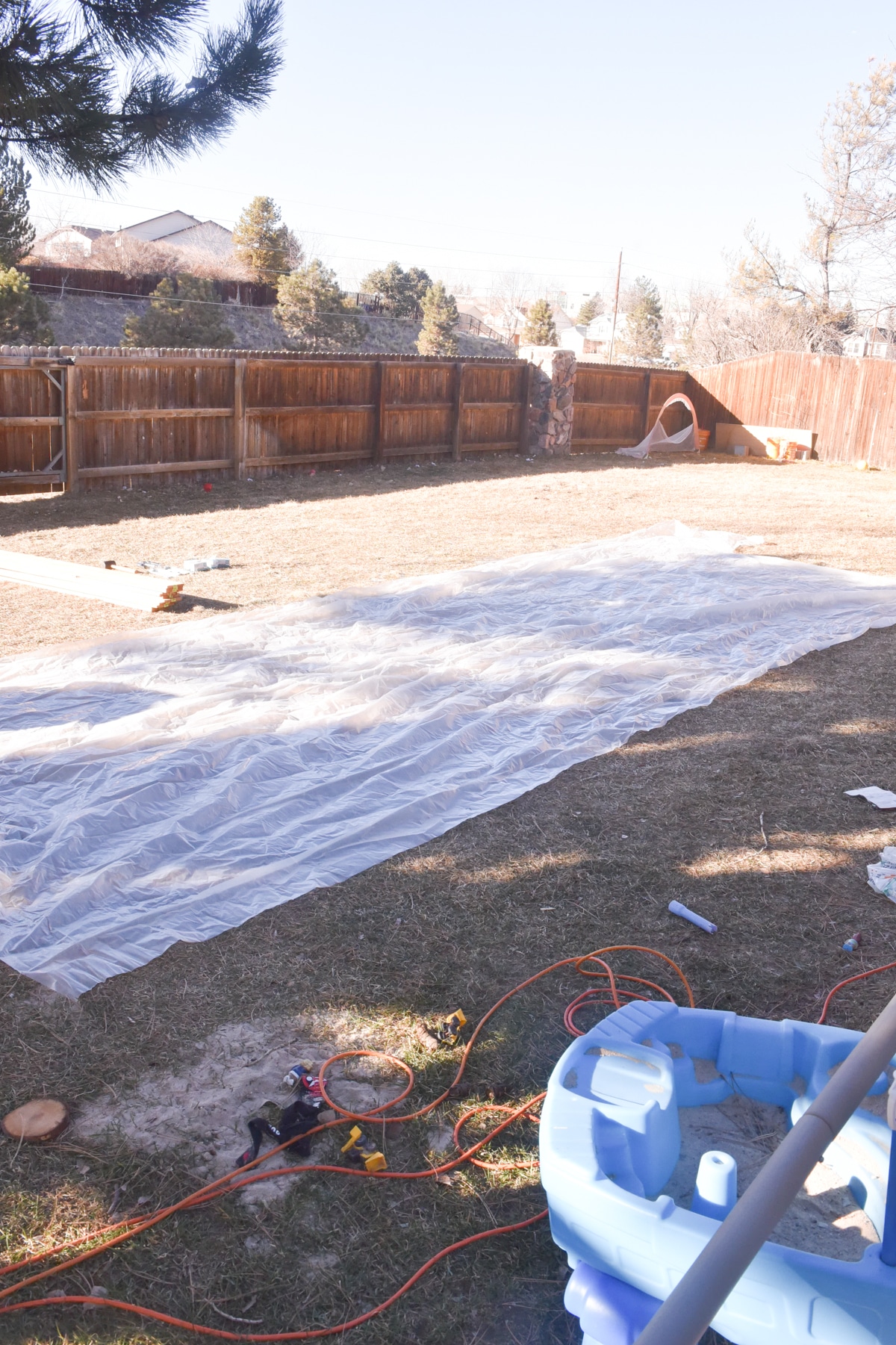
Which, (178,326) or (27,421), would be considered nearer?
(27,421)

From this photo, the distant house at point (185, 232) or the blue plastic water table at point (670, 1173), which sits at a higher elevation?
the distant house at point (185, 232)

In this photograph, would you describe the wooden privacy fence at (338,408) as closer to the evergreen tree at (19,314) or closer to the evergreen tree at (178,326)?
the evergreen tree at (19,314)

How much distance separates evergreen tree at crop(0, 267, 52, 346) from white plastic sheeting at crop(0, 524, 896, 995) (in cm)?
1897

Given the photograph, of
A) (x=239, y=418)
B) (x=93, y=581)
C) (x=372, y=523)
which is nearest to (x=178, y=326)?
(x=239, y=418)

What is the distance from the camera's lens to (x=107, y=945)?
303 cm

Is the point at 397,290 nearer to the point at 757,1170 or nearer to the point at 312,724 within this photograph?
the point at 312,724

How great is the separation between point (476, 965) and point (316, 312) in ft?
110

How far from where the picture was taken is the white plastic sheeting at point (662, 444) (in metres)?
18.2

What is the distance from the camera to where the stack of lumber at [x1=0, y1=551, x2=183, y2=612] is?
21.7 feet

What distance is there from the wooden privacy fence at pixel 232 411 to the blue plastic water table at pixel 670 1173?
9.78 meters

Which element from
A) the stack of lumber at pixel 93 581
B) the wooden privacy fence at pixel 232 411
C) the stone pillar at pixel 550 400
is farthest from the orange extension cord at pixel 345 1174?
the stone pillar at pixel 550 400

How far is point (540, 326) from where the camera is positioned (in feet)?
143

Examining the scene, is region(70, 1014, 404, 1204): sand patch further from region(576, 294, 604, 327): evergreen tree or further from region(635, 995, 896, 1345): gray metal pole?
region(576, 294, 604, 327): evergreen tree

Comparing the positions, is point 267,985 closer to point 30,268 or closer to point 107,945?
point 107,945
